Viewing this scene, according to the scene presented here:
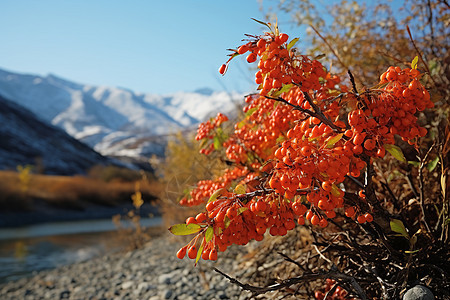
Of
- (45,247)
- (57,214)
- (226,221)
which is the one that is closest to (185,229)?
(226,221)

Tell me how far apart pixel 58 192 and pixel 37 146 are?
23410mm

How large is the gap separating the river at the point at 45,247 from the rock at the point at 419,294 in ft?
30.9

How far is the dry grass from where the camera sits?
2412 centimetres

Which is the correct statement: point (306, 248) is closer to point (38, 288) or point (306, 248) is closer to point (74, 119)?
point (38, 288)

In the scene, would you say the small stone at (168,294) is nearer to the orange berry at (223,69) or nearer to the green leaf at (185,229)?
the green leaf at (185,229)

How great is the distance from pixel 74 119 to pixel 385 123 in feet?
608

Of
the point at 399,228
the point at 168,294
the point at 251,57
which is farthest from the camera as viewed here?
the point at 168,294

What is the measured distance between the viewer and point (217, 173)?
3887 millimetres

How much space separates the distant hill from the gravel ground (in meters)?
36.9

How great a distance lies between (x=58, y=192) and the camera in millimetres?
28328

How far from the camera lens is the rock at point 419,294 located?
5.46 feet

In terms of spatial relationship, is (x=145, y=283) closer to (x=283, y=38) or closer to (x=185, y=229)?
(x=185, y=229)

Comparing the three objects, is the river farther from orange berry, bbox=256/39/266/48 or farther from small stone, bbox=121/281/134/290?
orange berry, bbox=256/39/266/48

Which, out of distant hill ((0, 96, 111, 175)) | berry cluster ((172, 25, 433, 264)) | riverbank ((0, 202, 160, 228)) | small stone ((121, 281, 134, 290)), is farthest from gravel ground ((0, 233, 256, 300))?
distant hill ((0, 96, 111, 175))
